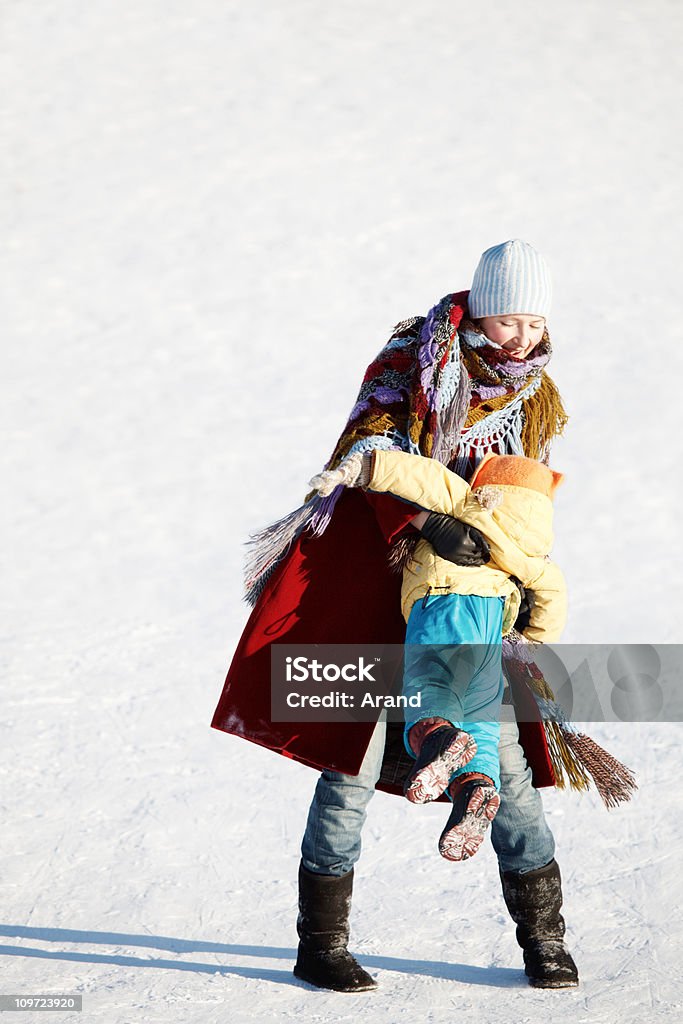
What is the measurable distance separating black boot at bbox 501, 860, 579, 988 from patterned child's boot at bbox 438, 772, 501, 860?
1.56 ft

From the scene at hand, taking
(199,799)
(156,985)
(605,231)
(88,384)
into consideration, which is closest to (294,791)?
(199,799)

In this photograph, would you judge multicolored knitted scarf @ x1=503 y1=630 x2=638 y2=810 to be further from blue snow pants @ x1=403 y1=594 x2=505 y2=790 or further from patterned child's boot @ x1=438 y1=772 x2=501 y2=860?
patterned child's boot @ x1=438 y1=772 x2=501 y2=860

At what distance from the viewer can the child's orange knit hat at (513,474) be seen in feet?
8.28

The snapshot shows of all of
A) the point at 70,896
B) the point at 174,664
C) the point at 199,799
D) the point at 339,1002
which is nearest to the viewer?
the point at 339,1002

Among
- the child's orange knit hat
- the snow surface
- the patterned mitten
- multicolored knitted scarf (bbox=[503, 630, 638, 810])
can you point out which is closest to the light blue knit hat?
the child's orange knit hat

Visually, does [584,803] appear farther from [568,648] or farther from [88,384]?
[88,384]

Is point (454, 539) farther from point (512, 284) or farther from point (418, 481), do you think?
point (512, 284)

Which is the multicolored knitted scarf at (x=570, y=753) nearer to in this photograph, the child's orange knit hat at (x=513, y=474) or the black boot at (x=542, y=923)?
the black boot at (x=542, y=923)

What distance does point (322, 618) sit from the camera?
265cm

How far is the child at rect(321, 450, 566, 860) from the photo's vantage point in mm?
2352

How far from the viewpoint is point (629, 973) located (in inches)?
109

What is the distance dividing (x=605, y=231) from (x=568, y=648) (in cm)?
383

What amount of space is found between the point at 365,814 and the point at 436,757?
47cm

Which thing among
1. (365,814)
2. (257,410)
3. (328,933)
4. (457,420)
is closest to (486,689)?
(365,814)
